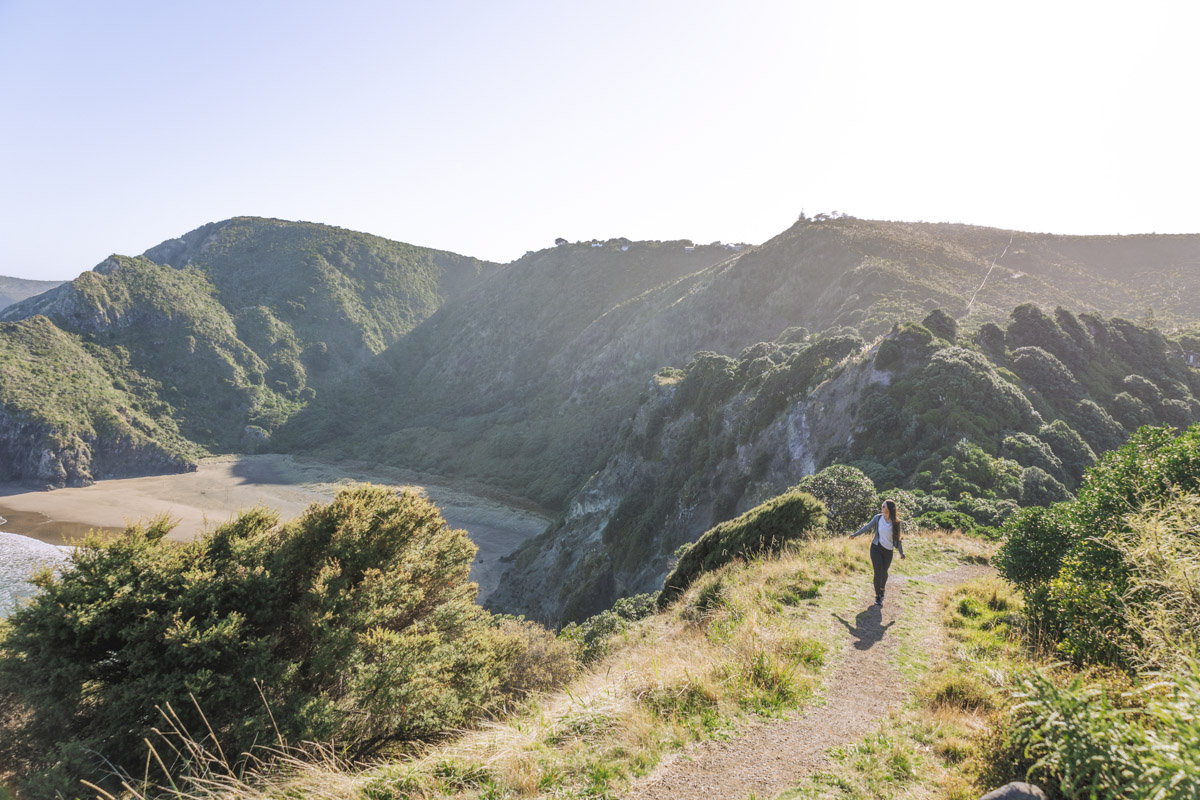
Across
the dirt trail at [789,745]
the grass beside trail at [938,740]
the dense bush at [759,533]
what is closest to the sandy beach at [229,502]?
the dense bush at [759,533]

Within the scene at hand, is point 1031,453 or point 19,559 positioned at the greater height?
point 1031,453

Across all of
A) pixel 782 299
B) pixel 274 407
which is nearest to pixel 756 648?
pixel 782 299

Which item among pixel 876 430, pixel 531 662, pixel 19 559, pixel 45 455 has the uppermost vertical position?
pixel 876 430

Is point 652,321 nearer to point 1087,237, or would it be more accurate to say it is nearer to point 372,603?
point 1087,237

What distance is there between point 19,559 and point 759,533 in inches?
2068

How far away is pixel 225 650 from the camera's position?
6910 millimetres

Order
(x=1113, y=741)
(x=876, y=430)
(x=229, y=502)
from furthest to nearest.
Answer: (x=229, y=502) < (x=876, y=430) < (x=1113, y=741)

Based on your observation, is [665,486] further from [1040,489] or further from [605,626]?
[1040,489]

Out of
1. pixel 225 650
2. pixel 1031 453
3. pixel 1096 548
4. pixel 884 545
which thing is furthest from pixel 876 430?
pixel 225 650

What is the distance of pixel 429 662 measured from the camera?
7.86 metres

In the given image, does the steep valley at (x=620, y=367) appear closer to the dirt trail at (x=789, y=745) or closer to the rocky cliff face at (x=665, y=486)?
the rocky cliff face at (x=665, y=486)

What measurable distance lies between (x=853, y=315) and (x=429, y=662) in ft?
158

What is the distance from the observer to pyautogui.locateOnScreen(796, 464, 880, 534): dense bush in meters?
13.8

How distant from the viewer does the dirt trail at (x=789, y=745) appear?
12.7 feet
